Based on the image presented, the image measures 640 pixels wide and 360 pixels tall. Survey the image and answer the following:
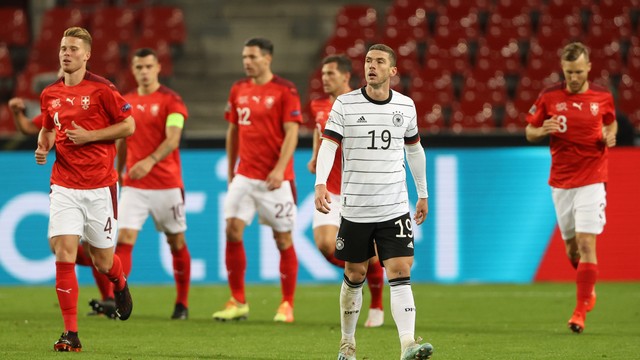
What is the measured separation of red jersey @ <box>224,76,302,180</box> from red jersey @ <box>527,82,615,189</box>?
241 cm

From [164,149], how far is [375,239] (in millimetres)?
3256

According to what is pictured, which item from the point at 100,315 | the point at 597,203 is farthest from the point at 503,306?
the point at 100,315

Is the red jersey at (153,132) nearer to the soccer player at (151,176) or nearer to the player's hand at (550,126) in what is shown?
the soccer player at (151,176)

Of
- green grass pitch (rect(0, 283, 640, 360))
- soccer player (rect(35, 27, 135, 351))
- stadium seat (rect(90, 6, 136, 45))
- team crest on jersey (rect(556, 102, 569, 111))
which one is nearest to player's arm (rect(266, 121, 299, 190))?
green grass pitch (rect(0, 283, 640, 360))

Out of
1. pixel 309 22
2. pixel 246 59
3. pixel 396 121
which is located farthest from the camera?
pixel 309 22

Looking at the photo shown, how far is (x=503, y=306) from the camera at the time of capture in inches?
464

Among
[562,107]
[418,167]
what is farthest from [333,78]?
[418,167]

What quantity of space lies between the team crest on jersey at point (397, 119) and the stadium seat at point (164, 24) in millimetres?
14397

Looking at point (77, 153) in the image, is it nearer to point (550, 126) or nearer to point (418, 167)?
point (418, 167)

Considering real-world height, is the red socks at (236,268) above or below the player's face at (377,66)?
below

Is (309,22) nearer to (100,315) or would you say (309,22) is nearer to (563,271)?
(563,271)

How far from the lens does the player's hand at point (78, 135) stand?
323 inches

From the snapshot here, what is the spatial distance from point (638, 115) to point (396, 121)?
38.9 feet

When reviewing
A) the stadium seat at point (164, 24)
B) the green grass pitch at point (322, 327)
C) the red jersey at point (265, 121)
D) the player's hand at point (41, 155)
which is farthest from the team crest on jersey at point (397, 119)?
the stadium seat at point (164, 24)
